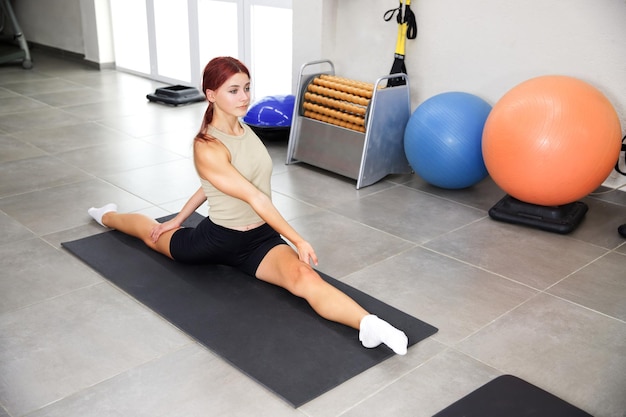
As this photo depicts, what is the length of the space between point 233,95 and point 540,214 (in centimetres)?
173

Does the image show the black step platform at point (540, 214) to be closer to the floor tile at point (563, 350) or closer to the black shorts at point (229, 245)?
the floor tile at point (563, 350)

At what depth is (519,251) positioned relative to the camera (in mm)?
3109

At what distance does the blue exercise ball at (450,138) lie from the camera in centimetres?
356

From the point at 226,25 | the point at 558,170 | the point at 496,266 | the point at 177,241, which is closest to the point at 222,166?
the point at 177,241

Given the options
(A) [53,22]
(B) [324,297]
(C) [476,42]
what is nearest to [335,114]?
(C) [476,42]

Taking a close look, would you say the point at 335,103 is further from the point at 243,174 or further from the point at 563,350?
the point at 563,350

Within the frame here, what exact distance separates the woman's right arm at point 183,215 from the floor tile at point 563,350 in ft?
3.87

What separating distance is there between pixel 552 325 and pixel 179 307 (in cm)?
136

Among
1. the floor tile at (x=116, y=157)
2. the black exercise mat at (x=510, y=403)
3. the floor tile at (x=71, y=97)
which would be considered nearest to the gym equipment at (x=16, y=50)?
the floor tile at (x=71, y=97)

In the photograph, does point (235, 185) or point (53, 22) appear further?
point (53, 22)

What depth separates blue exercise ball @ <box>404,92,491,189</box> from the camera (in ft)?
11.7

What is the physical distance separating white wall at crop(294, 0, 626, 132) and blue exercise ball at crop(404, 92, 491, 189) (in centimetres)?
33

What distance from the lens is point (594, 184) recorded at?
10.6 feet

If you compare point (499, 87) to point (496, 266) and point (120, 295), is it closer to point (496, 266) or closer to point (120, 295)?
point (496, 266)
